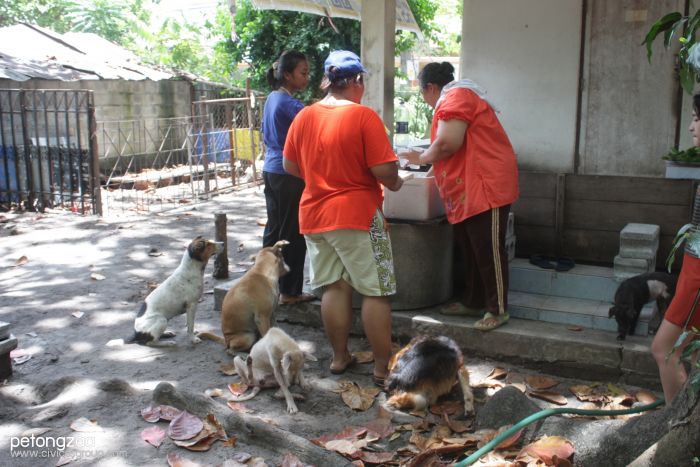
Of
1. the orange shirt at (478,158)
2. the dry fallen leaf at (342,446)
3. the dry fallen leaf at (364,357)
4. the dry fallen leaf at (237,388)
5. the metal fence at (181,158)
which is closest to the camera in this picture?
the dry fallen leaf at (342,446)

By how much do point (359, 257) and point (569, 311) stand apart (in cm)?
176

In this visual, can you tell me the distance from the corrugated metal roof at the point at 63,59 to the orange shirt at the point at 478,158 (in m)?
10.7

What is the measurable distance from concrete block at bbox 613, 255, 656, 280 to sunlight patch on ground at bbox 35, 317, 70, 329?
4583 mm

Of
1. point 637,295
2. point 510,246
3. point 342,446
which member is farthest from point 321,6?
point 342,446

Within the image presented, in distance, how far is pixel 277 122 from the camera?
5406 millimetres

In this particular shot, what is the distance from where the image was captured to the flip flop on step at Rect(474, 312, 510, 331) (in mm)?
4891

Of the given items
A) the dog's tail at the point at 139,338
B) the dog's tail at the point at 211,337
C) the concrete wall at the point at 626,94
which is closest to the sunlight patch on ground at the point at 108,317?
the dog's tail at the point at 139,338

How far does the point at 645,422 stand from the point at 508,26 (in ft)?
13.3

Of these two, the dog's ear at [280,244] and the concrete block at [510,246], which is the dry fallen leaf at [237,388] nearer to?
the dog's ear at [280,244]

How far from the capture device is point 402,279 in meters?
5.35

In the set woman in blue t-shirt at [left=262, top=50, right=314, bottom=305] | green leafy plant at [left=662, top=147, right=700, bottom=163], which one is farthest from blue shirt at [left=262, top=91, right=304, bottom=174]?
green leafy plant at [left=662, top=147, right=700, bottom=163]

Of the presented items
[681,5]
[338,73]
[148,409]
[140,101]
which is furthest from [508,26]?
[140,101]

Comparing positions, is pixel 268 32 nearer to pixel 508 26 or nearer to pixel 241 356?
pixel 508 26

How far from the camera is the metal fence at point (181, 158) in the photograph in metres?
12.9
